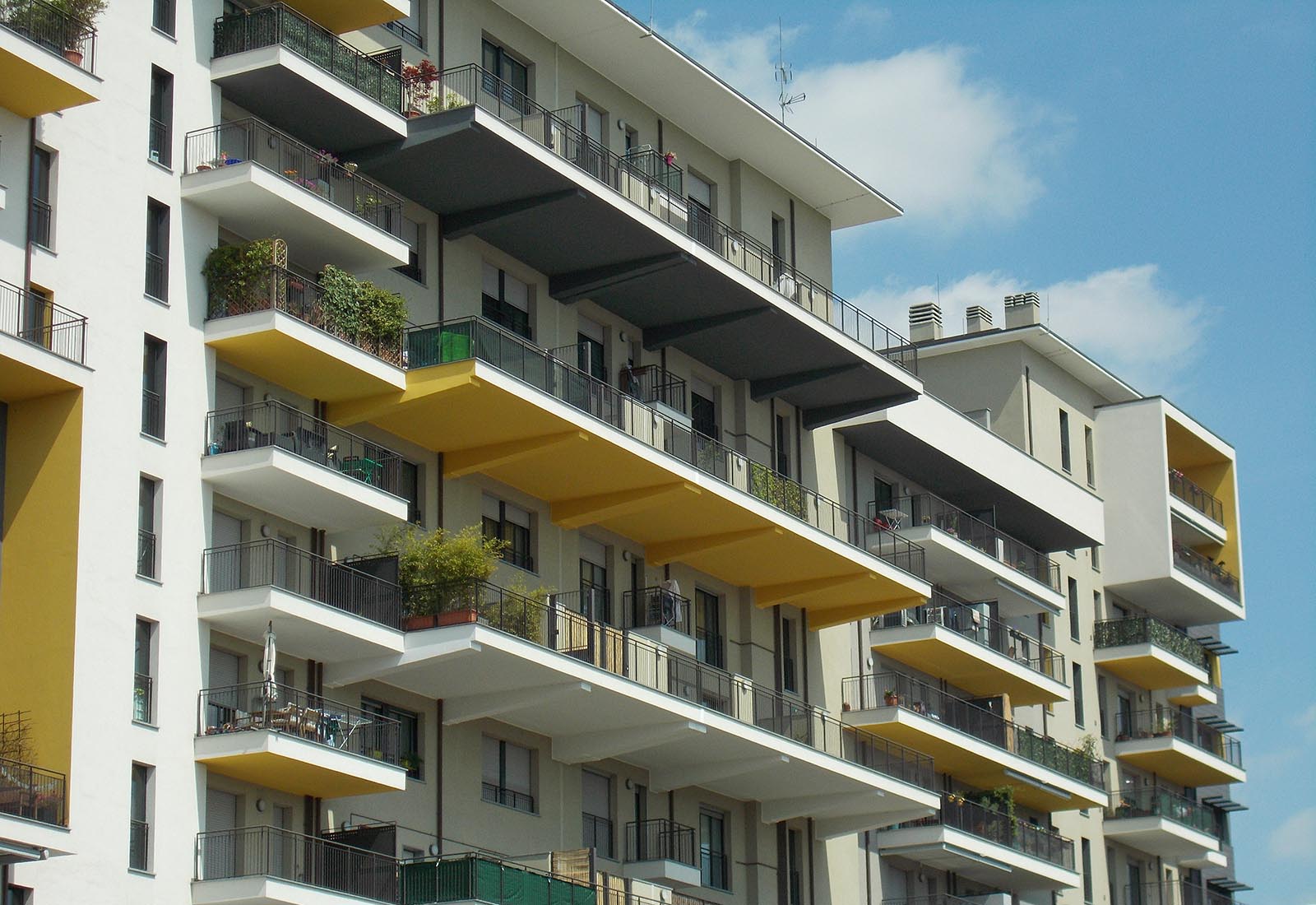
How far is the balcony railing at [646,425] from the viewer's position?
38.1 metres

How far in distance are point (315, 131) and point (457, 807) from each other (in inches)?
431

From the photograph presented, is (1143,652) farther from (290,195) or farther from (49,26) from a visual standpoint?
(49,26)

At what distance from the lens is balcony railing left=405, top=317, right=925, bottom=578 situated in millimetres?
38094

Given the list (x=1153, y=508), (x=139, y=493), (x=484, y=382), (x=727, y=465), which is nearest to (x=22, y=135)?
(x=139, y=493)

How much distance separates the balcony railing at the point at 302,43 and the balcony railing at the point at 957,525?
17.6 metres

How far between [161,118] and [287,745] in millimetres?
9389

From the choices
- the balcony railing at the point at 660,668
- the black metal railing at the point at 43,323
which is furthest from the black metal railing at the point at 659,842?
the black metal railing at the point at 43,323

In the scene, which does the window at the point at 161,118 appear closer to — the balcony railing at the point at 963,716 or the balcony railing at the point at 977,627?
the balcony railing at the point at 963,716

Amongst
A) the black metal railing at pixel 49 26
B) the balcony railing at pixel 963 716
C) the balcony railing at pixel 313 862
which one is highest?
the black metal railing at pixel 49 26

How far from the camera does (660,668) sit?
42125 millimetres

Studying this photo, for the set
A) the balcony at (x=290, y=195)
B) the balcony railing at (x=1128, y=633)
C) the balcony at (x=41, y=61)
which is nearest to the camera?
the balcony at (x=41, y=61)

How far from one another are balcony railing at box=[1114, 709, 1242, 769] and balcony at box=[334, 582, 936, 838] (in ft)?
57.2

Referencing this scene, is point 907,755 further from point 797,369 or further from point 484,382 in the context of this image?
point 484,382

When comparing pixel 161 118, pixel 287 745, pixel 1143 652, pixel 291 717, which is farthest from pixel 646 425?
pixel 1143 652
